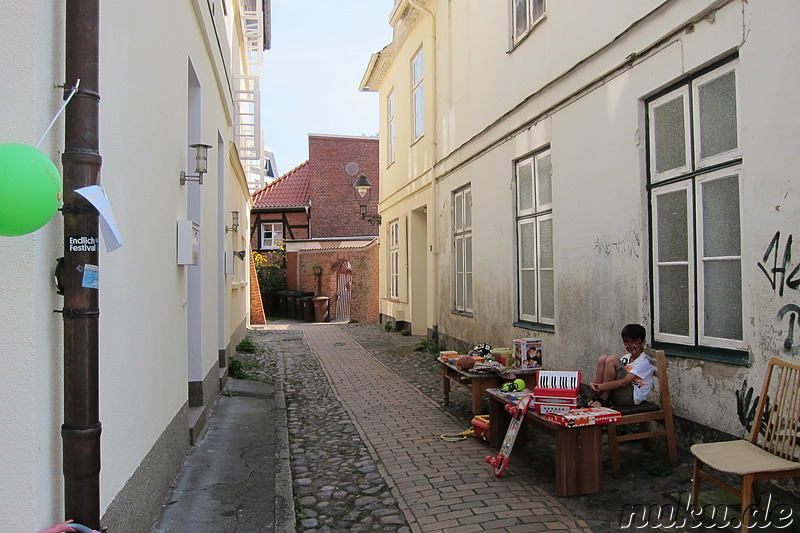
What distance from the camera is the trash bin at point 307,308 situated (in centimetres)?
2384

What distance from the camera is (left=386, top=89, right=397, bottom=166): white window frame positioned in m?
16.5

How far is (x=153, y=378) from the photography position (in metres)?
3.80

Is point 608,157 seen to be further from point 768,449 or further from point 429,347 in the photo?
point 429,347

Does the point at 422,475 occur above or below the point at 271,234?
below

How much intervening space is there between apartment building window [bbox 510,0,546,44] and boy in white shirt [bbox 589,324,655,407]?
4298 mm

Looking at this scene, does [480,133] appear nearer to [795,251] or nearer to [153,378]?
[795,251]

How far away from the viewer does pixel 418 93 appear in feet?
45.1

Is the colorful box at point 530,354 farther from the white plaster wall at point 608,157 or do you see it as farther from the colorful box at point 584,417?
the colorful box at point 584,417

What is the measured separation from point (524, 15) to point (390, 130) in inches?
362

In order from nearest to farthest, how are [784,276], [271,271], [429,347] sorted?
[784,276]
[429,347]
[271,271]

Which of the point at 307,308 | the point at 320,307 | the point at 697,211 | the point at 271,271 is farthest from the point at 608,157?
the point at 271,271

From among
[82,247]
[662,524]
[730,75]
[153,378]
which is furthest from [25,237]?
[730,75]

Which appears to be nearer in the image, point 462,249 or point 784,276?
point 784,276

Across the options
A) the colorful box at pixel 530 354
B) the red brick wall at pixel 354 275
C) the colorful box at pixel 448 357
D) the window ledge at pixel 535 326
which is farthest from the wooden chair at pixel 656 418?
the red brick wall at pixel 354 275
